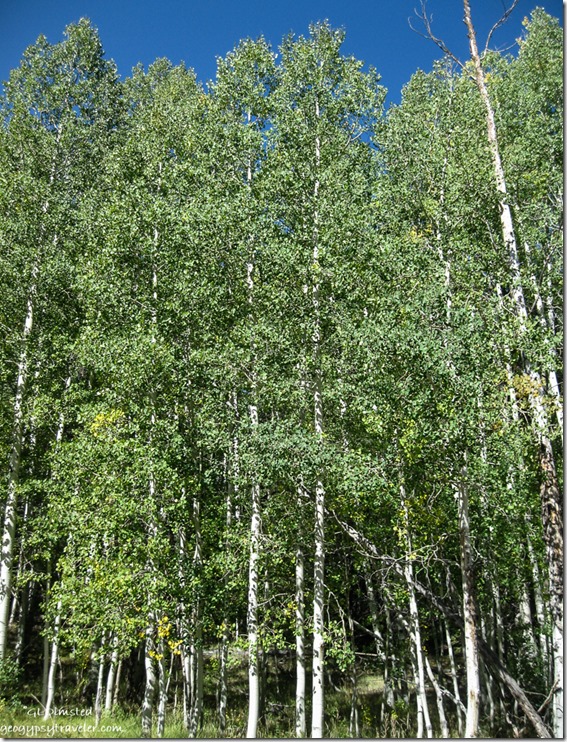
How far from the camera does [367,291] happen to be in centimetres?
980

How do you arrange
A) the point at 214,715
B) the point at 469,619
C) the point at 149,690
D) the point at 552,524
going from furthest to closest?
the point at 214,715 → the point at 149,690 → the point at 469,619 → the point at 552,524

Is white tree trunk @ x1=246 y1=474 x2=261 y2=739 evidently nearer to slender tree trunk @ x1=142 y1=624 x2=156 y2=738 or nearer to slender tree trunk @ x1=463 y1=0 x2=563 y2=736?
slender tree trunk @ x1=142 y1=624 x2=156 y2=738

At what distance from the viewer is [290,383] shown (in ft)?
31.3

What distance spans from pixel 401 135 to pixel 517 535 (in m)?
10.3

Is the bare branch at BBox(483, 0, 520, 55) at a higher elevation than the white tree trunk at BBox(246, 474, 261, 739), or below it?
higher

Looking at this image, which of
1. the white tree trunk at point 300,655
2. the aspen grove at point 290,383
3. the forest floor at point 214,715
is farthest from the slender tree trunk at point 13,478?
the white tree trunk at point 300,655

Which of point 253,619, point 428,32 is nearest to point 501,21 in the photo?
point 428,32

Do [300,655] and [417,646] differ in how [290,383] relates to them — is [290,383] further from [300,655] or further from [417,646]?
[417,646]

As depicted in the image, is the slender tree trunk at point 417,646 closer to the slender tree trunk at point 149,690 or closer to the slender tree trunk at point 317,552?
the slender tree trunk at point 317,552

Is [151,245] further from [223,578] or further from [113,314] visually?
[223,578]

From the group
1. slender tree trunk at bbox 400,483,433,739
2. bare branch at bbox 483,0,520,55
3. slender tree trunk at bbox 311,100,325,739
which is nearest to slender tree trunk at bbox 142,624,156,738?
slender tree trunk at bbox 311,100,325,739

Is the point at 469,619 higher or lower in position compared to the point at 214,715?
higher

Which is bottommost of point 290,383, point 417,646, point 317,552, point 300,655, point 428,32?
point 300,655

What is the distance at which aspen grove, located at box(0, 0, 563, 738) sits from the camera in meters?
8.52
